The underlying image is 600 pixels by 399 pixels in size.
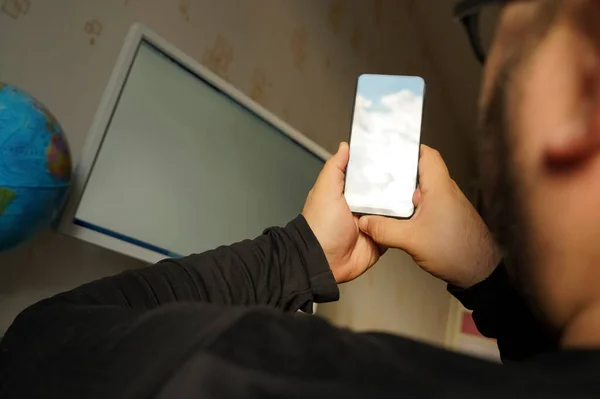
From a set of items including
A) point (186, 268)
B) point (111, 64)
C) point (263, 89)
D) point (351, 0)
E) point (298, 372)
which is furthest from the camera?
point (351, 0)

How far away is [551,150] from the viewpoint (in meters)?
0.31

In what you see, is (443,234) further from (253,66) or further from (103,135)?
(253,66)

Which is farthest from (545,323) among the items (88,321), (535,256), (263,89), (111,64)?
(263,89)

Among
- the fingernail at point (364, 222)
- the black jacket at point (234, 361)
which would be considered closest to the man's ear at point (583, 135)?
the black jacket at point (234, 361)

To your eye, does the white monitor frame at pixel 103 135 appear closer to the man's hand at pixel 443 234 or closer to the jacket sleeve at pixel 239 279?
the jacket sleeve at pixel 239 279

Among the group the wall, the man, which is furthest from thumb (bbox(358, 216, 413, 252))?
the wall

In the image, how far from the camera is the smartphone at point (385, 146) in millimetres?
620

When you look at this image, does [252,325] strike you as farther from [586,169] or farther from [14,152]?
[14,152]

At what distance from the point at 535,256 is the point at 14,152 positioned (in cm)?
45

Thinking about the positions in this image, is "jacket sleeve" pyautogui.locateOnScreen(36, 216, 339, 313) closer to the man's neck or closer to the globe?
the globe

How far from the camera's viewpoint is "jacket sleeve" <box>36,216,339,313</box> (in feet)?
1.38

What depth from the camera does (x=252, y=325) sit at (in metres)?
0.27

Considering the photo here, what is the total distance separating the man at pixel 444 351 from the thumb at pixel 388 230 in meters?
0.21

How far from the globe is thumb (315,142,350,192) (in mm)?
290
